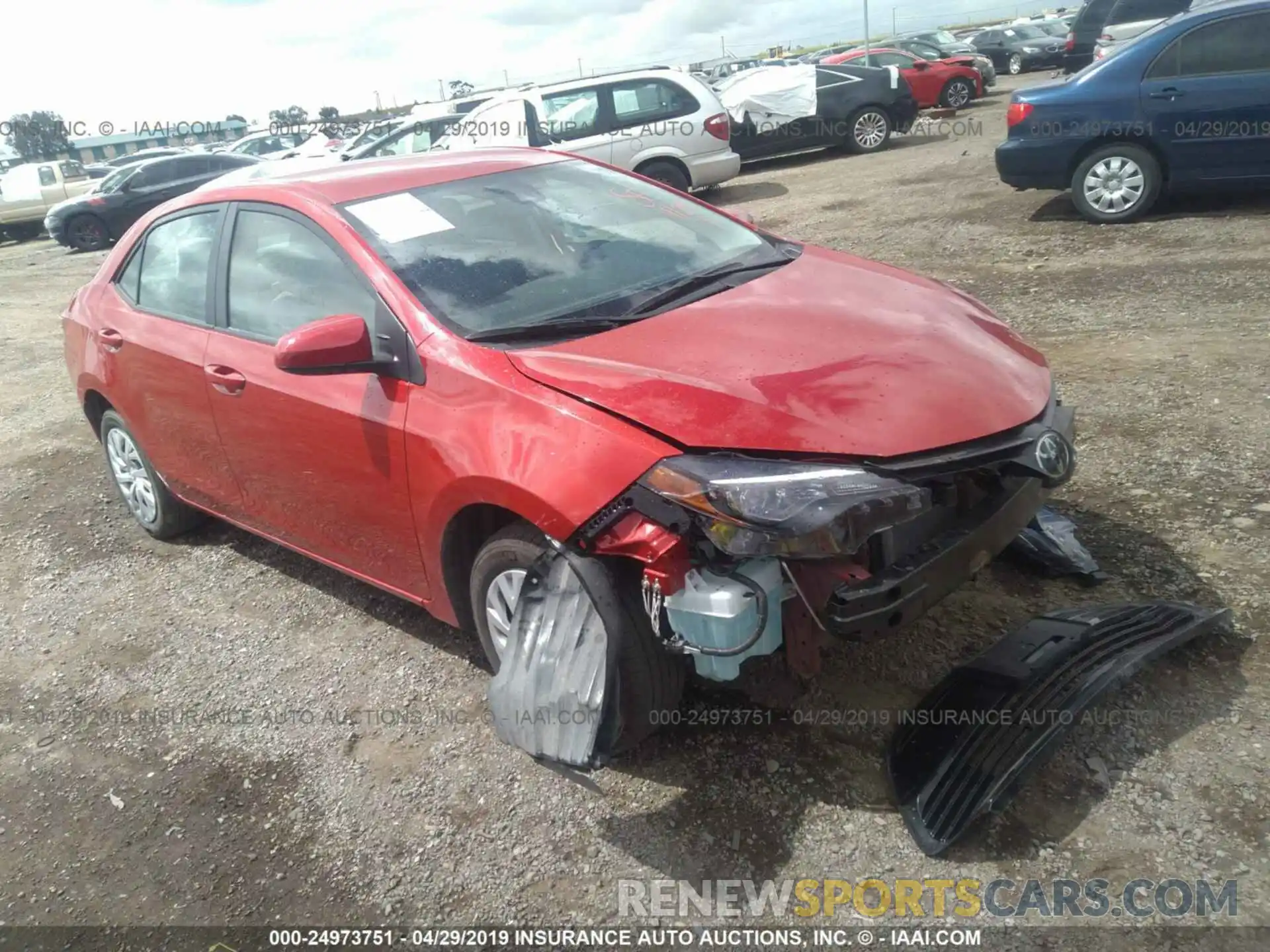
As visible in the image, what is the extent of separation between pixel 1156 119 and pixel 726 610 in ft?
23.0

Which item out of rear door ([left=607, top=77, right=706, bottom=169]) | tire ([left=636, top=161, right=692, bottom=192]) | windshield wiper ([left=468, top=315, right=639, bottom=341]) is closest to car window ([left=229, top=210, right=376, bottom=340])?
windshield wiper ([left=468, top=315, right=639, bottom=341])

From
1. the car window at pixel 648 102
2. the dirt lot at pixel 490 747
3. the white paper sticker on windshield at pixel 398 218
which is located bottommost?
the dirt lot at pixel 490 747

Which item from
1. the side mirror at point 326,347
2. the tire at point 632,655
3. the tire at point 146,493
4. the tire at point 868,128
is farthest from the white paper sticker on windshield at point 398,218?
the tire at point 868,128

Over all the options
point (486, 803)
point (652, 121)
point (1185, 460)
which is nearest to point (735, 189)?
point (652, 121)

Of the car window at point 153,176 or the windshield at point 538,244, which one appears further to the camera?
the car window at point 153,176

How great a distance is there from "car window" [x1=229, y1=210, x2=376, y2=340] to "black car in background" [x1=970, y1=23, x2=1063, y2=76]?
2672 cm

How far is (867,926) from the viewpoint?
2205mm

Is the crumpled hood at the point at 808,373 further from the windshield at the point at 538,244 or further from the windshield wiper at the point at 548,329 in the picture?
the windshield at the point at 538,244

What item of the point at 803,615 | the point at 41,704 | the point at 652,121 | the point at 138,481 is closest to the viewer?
the point at 803,615

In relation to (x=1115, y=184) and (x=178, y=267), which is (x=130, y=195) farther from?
(x=1115, y=184)

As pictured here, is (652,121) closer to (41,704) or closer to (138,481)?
(138,481)

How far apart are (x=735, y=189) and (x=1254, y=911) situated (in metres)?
12.4

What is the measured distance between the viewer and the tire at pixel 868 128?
14664 mm

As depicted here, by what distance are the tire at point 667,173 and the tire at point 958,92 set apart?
921cm
